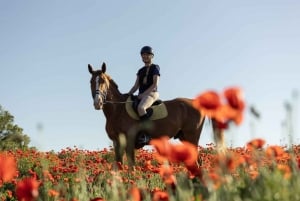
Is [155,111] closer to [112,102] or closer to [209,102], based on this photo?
[112,102]

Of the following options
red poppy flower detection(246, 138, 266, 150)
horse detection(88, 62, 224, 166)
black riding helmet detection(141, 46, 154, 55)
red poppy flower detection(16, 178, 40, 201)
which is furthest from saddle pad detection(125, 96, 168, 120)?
red poppy flower detection(16, 178, 40, 201)

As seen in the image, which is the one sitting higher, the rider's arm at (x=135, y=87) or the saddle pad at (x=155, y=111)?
the rider's arm at (x=135, y=87)

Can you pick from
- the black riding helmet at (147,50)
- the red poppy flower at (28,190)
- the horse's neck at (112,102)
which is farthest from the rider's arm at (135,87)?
the red poppy flower at (28,190)

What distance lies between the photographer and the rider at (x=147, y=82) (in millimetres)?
10562

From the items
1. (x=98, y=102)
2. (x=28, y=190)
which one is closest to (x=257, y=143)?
(x=28, y=190)

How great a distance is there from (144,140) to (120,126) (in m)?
0.63

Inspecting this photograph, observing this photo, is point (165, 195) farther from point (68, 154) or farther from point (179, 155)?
point (68, 154)

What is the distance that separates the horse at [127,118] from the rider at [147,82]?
30 cm

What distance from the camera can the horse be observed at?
10175 mm

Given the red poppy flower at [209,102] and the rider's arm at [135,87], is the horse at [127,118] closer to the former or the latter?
the rider's arm at [135,87]

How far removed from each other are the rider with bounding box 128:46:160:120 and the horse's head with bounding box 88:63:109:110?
79cm

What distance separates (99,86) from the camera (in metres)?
10.1

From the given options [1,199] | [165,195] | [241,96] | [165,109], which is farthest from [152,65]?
[241,96]

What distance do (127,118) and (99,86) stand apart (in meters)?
0.99
